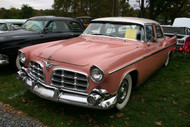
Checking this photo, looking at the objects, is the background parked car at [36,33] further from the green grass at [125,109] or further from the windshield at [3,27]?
A: the windshield at [3,27]

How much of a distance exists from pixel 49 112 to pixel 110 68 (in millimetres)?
1413

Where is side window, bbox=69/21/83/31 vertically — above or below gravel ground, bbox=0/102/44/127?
above

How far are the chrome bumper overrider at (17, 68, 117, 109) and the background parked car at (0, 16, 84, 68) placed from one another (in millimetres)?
2228

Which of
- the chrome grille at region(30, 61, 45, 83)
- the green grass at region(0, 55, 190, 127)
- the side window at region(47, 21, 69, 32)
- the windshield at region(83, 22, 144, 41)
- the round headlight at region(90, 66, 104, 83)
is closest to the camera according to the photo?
the round headlight at region(90, 66, 104, 83)

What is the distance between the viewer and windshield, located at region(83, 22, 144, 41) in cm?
366

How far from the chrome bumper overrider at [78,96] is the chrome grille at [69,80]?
8cm

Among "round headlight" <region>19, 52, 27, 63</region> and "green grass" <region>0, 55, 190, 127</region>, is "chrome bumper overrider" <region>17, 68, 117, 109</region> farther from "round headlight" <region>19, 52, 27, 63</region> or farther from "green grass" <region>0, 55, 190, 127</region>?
"round headlight" <region>19, 52, 27, 63</region>

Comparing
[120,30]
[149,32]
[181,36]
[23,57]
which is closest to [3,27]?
[23,57]

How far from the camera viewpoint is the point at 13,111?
2.96m

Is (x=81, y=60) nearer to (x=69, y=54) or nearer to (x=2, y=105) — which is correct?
→ (x=69, y=54)

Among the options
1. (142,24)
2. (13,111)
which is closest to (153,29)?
(142,24)

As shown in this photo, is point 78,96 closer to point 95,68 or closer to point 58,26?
point 95,68

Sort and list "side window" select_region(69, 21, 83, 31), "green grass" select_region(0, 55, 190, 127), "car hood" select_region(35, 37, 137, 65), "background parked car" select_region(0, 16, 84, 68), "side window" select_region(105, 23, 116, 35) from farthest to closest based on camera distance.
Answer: "side window" select_region(69, 21, 83, 31) → "background parked car" select_region(0, 16, 84, 68) → "side window" select_region(105, 23, 116, 35) → "green grass" select_region(0, 55, 190, 127) → "car hood" select_region(35, 37, 137, 65)

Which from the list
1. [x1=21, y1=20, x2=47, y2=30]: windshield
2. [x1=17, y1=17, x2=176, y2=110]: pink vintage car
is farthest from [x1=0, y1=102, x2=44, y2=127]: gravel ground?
[x1=21, y1=20, x2=47, y2=30]: windshield
